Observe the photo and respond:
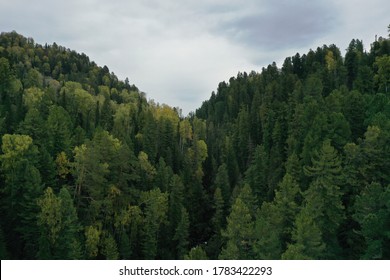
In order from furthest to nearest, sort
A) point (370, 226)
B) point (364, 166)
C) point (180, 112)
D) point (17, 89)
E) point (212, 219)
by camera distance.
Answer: point (180, 112)
point (17, 89)
point (212, 219)
point (364, 166)
point (370, 226)

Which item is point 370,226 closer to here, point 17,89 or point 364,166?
point 364,166

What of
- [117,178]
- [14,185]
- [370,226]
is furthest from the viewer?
[117,178]

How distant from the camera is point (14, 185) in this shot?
55812 mm

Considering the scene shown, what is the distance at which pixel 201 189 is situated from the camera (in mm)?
80438

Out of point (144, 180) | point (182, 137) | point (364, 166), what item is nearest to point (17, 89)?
point (182, 137)

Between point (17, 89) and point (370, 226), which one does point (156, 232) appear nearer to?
point (370, 226)

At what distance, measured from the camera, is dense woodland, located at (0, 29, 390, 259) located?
43406mm

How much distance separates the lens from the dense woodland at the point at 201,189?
142ft

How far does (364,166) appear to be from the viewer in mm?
47781

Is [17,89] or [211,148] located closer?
[17,89]

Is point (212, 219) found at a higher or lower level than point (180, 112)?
lower
